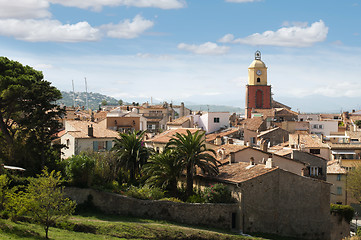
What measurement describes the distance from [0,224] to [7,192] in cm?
354

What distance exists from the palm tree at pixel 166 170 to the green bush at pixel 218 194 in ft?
13.0

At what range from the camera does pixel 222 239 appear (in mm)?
36438

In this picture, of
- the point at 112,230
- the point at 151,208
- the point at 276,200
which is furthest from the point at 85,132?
the point at 112,230

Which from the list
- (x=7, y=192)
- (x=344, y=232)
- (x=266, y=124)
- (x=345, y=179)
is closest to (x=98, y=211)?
(x=7, y=192)

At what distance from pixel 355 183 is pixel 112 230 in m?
36.9

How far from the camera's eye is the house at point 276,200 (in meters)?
41.3

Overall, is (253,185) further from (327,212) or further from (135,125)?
(135,125)

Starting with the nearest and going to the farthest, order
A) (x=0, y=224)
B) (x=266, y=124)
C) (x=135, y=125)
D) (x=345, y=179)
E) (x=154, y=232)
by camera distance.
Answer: (x=0, y=224)
(x=154, y=232)
(x=345, y=179)
(x=135, y=125)
(x=266, y=124)

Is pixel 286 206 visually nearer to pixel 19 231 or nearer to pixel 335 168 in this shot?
pixel 19 231

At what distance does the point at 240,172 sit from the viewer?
4384 cm

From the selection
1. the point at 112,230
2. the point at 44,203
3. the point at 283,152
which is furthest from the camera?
the point at 283,152

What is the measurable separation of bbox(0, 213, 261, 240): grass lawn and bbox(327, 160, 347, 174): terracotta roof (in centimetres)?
3072

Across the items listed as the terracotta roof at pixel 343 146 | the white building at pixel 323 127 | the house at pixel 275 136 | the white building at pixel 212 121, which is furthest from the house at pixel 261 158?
the white building at pixel 323 127

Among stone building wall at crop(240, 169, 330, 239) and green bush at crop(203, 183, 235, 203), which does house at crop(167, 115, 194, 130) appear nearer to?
stone building wall at crop(240, 169, 330, 239)
